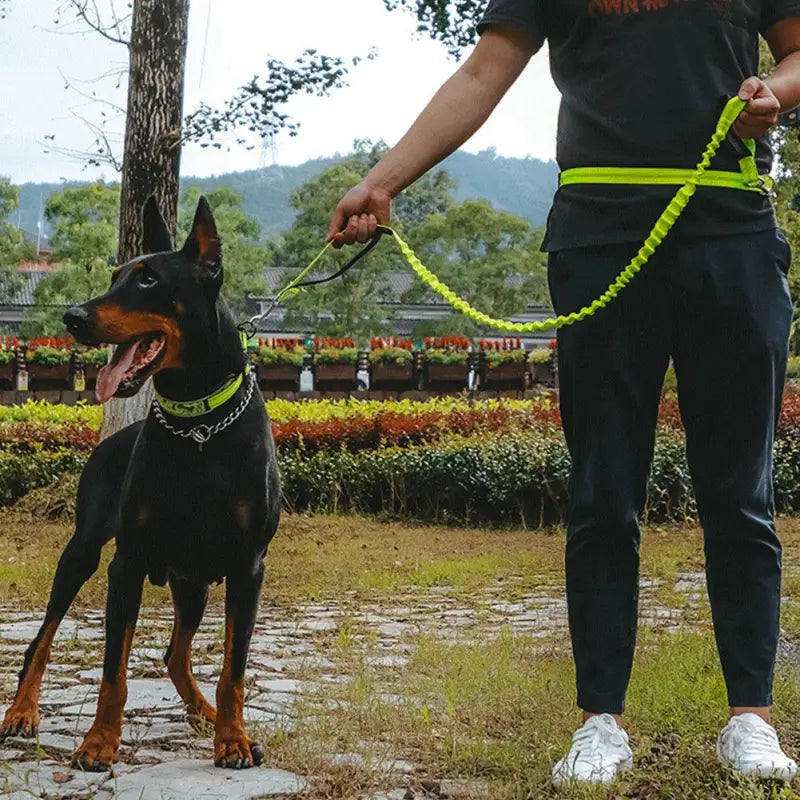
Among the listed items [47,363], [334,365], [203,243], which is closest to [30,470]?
[203,243]

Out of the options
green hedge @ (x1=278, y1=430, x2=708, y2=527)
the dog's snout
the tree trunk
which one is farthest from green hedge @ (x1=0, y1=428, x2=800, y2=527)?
the dog's snout

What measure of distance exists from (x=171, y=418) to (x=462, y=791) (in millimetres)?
1121

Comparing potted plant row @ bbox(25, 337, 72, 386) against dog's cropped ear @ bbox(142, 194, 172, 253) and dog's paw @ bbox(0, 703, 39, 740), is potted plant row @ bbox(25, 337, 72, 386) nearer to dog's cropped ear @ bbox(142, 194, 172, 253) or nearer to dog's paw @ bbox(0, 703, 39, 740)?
dog's cropped ear @ bbox(142, 194, 172, 253)

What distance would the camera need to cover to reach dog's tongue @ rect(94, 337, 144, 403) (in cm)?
279

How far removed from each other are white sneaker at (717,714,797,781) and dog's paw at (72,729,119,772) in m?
1.38

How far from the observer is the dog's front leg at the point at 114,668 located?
2828 millimetres

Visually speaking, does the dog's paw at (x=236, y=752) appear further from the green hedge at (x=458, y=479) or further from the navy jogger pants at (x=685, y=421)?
the green hedge at (x=458, y=479)

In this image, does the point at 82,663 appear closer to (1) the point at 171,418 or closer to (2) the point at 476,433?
(1) the point at 171,418

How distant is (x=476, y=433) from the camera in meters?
10.2

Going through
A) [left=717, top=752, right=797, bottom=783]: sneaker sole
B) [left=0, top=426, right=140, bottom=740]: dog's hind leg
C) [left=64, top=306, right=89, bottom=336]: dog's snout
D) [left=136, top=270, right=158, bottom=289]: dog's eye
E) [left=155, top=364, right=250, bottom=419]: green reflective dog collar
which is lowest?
[left=717, top=752, right=797, bottom=783]: sneaker sole

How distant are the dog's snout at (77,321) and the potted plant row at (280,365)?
55.3ft

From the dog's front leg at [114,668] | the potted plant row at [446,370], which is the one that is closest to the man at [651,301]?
the dog's front leg at [114,668]

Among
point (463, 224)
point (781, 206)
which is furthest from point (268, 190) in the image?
point (781, 206)

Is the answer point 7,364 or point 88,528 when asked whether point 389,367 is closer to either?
point 7,364
